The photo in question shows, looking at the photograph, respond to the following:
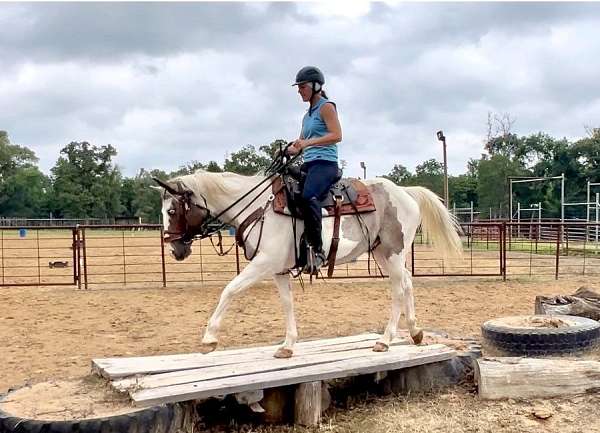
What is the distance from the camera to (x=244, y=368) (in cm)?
428

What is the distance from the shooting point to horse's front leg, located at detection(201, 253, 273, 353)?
4125 millimetres

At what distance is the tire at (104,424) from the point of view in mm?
3285

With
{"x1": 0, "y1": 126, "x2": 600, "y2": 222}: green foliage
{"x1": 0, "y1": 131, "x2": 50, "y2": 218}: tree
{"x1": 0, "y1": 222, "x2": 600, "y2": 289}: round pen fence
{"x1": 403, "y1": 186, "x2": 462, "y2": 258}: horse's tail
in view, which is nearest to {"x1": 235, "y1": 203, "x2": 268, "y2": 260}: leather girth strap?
{"x1": 403, "y1": 186, "x2": 462, "y2": 258}: horse's tail

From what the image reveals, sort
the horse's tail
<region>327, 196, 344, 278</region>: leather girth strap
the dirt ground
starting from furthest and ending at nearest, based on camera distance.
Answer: the horse's tail, <region>327, 196, 344, 278</region>: leather girth strap, the dirt ground

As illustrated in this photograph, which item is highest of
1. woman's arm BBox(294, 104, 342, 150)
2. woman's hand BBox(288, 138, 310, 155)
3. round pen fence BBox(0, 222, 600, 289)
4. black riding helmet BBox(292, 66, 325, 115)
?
black riding helmet BBox(292, 66, 325, 115)

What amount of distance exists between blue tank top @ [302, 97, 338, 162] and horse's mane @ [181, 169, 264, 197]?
0.48m

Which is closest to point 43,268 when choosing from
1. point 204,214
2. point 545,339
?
point 204,214

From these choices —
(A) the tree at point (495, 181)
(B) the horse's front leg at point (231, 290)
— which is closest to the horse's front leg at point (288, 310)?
(B) the horse's front leg at point (231, 290)

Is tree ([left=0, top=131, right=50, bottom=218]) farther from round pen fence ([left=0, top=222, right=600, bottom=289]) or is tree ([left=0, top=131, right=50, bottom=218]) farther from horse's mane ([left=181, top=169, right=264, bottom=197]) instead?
horse's mane ([left=181, top=169, right=264, bottom=197])

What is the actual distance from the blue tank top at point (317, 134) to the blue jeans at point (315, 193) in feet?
0.14

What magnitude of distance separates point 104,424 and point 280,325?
465 centimetres

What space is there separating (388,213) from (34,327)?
5663 mm

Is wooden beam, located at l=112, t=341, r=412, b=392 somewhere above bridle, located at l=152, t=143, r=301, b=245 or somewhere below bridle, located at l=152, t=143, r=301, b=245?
below

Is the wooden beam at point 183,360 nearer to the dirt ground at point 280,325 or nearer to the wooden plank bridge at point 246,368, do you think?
the wooden plank bridge at point 246,368
